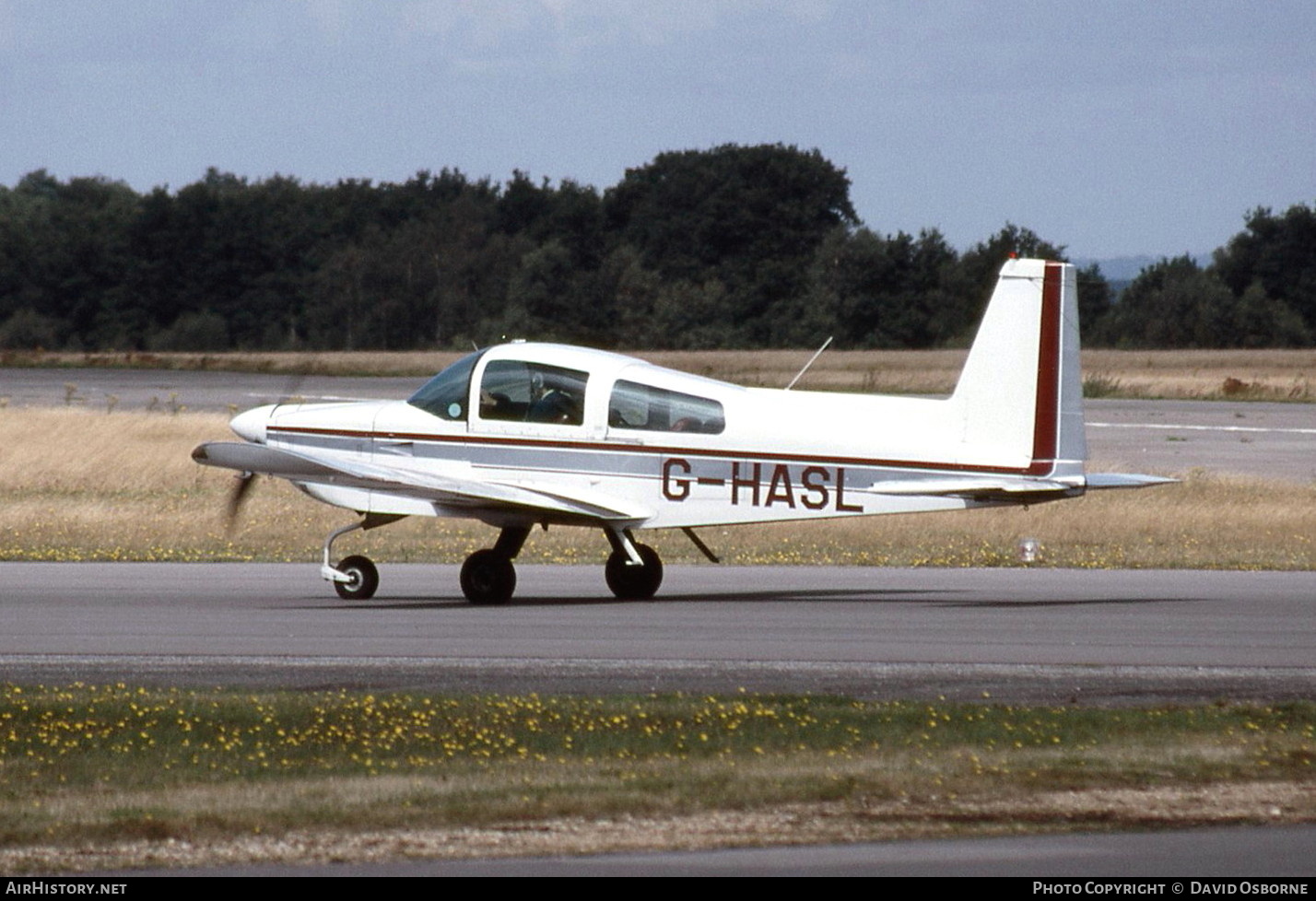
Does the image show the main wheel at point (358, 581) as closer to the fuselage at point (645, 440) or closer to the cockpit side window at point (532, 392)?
the fuselage at point (645, 440)

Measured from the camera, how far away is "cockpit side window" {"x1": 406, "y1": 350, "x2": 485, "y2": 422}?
17.2 meters

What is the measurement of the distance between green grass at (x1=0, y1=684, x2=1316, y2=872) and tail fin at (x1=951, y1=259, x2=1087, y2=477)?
4.37 m

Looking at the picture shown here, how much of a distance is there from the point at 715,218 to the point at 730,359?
29.9 m

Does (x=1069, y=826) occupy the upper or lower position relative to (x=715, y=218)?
lower

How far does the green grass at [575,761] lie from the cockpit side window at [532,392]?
523cm

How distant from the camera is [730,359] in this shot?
77188 mm

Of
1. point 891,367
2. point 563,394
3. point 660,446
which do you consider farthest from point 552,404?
point 891,367

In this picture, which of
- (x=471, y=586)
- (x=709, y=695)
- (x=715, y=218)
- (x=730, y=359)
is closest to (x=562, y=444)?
(x=471, y=586)

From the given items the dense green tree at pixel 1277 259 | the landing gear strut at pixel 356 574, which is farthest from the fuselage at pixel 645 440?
the dense green tree at pixel 1277 259

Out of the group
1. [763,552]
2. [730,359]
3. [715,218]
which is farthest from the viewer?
[715,218]

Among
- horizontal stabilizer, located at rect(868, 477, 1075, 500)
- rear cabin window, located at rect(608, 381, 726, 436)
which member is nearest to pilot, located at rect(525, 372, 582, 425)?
rear cabin window, located at rect(608, 381, 726, 436)
